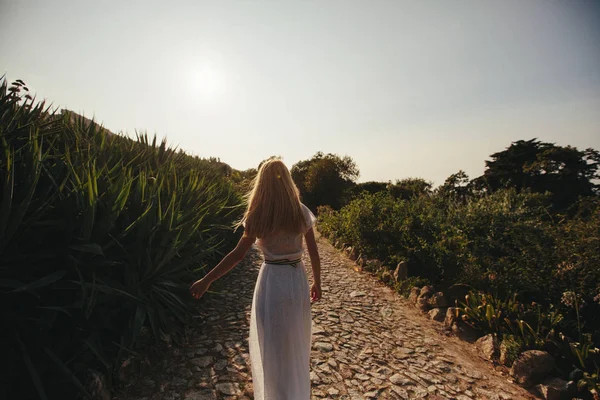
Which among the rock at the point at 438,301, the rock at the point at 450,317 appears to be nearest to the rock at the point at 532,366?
the rock at the point at 450,317

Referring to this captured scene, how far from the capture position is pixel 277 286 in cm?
229

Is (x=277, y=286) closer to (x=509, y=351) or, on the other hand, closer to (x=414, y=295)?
(x=509, y=351)

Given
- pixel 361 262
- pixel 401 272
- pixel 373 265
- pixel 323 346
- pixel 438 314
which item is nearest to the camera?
pixel 323 346

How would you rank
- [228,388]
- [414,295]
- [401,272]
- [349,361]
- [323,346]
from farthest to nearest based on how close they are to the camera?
[401,272] → [414,295] → [323,346] → [349,361] → [228,388]

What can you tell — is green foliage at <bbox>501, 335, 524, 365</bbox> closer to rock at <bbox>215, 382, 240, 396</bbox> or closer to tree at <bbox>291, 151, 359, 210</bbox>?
rock at <bbox>215, 382, 240, 396</bbox>

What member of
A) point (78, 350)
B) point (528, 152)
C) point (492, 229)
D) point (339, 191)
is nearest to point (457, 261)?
point (492, 229)

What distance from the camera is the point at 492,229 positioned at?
5895 millimetres

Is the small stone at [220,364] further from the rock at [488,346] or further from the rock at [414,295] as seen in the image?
the rock at [414,295]

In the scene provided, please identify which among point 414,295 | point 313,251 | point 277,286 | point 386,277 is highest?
point 313,251

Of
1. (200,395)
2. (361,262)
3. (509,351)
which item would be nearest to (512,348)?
(509,351)

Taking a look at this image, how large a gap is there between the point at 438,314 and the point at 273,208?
172 inches

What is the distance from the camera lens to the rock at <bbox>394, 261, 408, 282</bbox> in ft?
20.5

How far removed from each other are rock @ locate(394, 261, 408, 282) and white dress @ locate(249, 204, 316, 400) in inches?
178

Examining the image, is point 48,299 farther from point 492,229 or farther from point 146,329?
point 492,229
